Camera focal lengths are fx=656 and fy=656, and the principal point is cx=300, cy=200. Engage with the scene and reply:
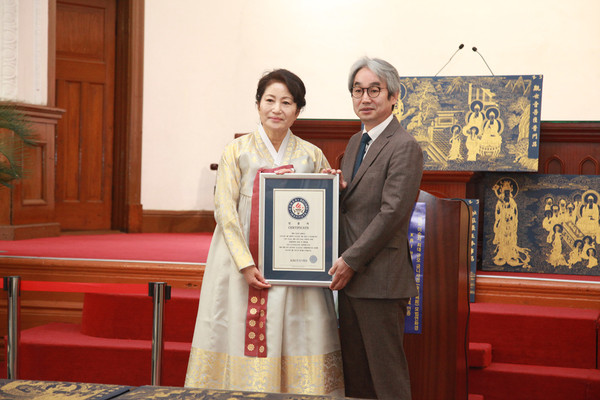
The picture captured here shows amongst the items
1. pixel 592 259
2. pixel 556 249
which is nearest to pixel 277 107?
pixel 556 249

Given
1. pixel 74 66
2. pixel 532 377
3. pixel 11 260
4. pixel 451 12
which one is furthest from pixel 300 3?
pixel 532 377

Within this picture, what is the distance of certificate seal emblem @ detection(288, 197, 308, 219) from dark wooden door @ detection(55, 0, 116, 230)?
4094 mm

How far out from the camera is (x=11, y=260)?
3.87 m

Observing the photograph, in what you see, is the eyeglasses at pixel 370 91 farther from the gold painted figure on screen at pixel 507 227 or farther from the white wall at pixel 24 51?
the white wall at pixel 24 51

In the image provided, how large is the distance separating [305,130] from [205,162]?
1.94 metres

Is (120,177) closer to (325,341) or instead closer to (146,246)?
(146,246)

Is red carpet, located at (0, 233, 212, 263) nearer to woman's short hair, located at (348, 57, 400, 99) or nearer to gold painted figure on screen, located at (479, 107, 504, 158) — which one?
gold painted figure on screen, located at (479, 107, 504, 158)

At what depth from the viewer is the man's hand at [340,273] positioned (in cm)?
214

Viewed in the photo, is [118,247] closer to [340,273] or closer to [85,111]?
[85,111]

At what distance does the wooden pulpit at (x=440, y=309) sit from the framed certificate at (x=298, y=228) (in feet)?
2.20

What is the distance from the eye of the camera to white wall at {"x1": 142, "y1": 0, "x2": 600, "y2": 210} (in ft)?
19.2

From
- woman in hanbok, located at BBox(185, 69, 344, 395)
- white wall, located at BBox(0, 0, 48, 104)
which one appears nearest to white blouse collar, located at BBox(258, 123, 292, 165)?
woman in hanbok, located at BBox(185, 69, 344, 395)

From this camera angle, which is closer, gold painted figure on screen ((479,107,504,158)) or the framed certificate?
the framed certificate

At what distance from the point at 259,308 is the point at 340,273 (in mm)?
314
